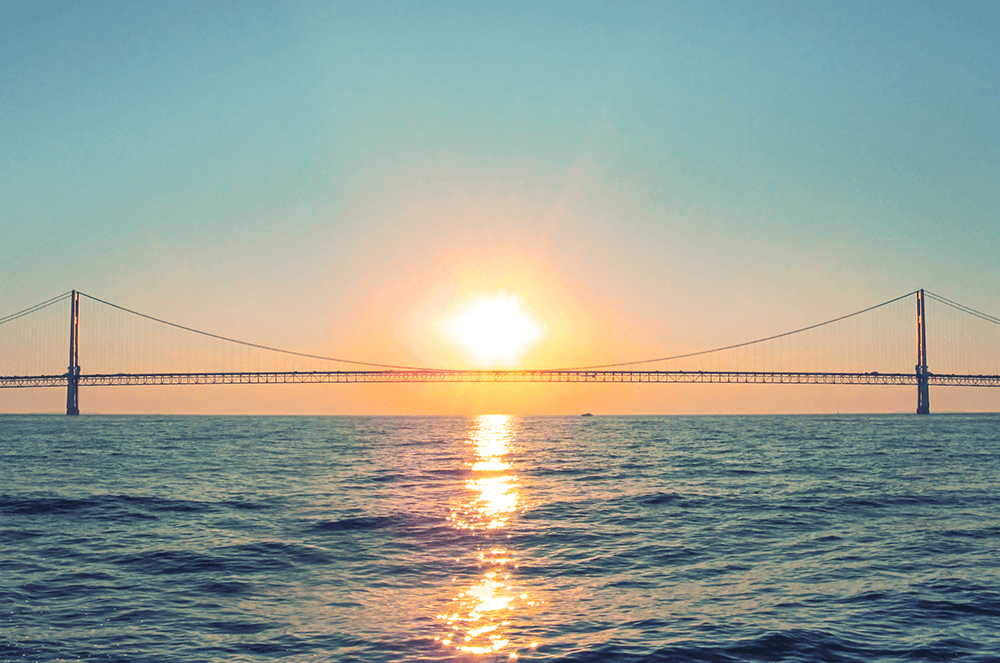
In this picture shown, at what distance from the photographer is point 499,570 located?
12.2 m

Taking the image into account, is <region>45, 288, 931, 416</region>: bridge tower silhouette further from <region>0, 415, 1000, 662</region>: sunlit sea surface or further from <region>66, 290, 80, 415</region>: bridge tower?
<region>0, 415, 1000, 662</region>: sunlit sea surface

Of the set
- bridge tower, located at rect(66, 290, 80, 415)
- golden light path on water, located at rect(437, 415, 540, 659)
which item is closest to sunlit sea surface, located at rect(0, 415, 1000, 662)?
golden light path on water, located at rect(437, 415, 540, 659)

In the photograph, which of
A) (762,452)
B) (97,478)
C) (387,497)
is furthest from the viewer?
(762,452)

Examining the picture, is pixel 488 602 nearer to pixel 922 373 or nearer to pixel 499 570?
pixel 499 570

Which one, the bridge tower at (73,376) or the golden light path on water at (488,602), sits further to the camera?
the bridge tower at (73,376)

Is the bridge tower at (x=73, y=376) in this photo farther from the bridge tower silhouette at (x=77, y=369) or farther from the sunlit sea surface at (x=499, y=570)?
the sunlit sea surface at (x=499, y=570)

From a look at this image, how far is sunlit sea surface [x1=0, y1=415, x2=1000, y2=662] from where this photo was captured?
8391mm

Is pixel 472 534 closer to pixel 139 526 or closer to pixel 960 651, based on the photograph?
pixel 139 526

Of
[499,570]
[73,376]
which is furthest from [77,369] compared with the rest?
[499,570]

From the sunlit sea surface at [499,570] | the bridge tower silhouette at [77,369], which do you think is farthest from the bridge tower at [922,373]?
the sunlit sea surface at [499,570]

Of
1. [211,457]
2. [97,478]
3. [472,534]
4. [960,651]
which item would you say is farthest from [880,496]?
[211,457]

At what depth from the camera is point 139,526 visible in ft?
53.1

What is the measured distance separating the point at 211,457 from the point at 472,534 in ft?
87.1

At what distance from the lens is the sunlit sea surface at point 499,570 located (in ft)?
27.5
